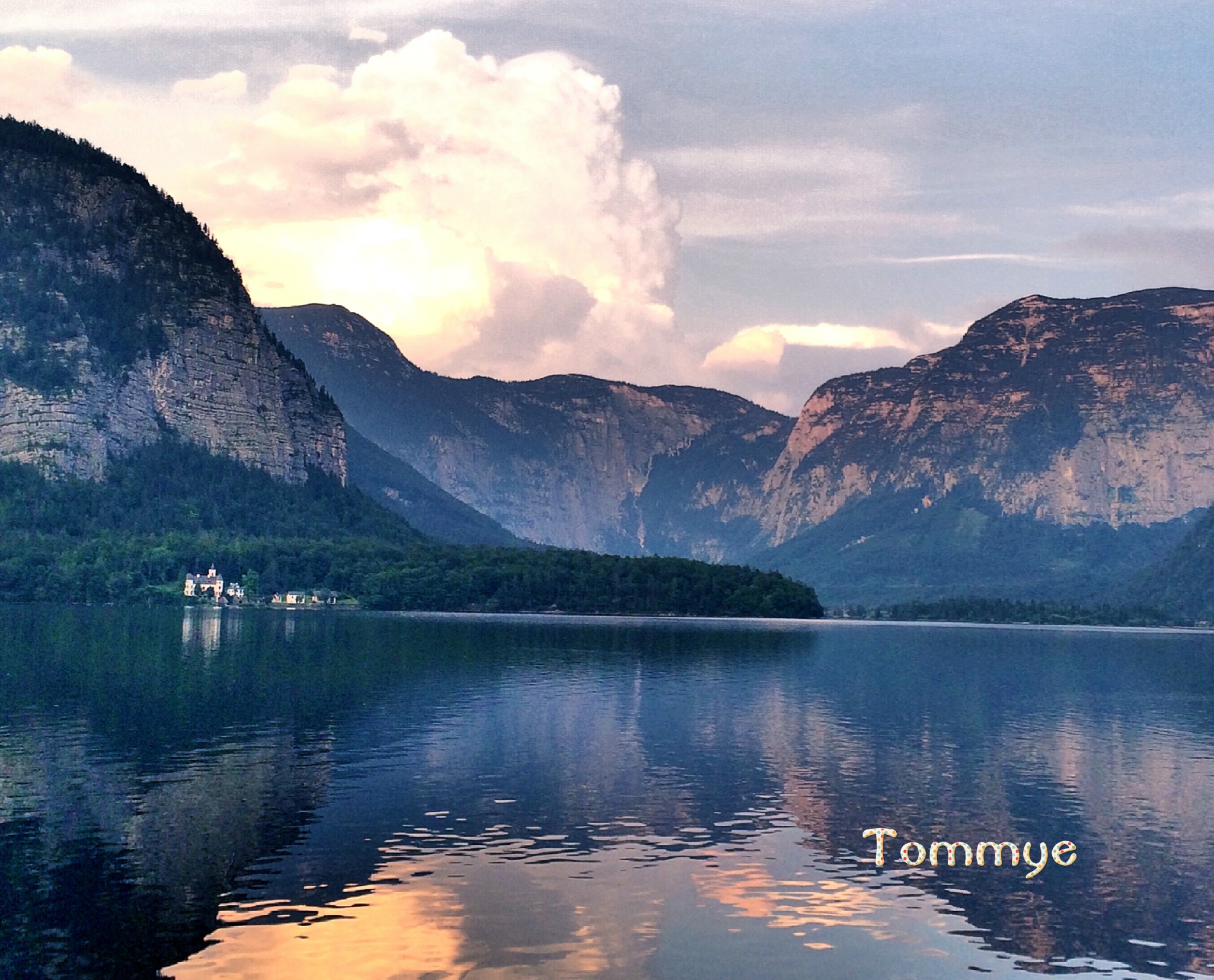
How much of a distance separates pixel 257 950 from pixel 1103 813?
43.3 m

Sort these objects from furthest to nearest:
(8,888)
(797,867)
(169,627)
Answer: (169,627) < (797,867) < (8,888)

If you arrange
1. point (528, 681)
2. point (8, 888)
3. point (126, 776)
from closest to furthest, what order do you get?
1. point (8, 888)
2. point (126, 776)
3. point (528, 681)

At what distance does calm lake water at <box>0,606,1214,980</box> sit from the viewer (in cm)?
4281

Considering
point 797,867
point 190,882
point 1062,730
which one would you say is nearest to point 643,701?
point 1062,730

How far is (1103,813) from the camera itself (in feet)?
223

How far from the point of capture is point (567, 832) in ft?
193

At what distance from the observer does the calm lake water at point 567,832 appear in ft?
140

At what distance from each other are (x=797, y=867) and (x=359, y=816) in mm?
19098

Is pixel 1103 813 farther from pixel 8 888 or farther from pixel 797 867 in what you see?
pixel 8 888

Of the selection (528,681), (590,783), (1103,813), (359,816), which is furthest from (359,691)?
(1103,813)

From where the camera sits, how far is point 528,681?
128m

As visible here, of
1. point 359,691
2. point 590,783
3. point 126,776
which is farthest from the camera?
point 359,691

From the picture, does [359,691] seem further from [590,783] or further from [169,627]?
[169,627]

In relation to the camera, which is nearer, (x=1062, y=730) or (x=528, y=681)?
(x=1062, y=730)
